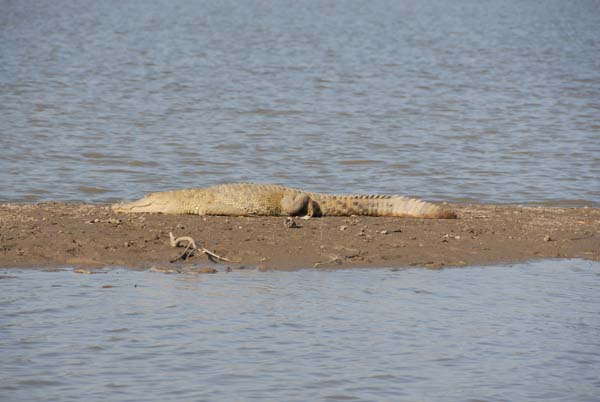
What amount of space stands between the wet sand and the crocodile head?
0.14 metres

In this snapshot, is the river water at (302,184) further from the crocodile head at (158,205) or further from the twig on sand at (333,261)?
the crocodile head at (158,205)

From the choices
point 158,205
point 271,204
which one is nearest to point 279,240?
point 271,204

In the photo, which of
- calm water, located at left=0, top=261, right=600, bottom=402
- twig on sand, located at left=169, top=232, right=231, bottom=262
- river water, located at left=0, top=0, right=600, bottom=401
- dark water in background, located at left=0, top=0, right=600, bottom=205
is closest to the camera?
calm water, located at left=0, top=261, right=600, bottom=402

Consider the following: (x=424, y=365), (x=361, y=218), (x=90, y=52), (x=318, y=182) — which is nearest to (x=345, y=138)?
(x=318, y=182)

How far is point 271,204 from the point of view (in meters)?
10.1

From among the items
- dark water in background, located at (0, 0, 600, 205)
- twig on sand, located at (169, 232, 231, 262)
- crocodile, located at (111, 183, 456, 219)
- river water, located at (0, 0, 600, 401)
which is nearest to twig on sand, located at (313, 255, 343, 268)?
river water, located at (0, 0, 600, 401)

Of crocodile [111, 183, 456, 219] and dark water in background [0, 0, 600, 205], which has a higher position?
crocodile [111, 183, 456, 219]

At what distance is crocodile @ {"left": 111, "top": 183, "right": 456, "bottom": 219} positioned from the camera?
10094 mm

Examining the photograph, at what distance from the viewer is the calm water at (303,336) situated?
5891 millimetres

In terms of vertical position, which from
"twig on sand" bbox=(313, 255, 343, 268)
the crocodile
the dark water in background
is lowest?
the dark water in background

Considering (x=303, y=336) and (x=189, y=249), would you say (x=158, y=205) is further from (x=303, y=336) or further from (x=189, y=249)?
(x=303, y=336)

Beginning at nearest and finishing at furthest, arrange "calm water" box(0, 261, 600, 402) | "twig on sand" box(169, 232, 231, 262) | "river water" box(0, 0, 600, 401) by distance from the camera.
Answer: "calm water" box(0, 261, 600, 402) < "river water" box(0, 0, 600, 401) < "twig on sand" box(169, 232, 231, 262)

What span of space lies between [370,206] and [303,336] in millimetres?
3656

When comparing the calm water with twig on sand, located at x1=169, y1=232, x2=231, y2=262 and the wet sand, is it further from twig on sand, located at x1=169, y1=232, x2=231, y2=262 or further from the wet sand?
twig on sand, located at x1=169, y1=232, x2=231, y2=262
